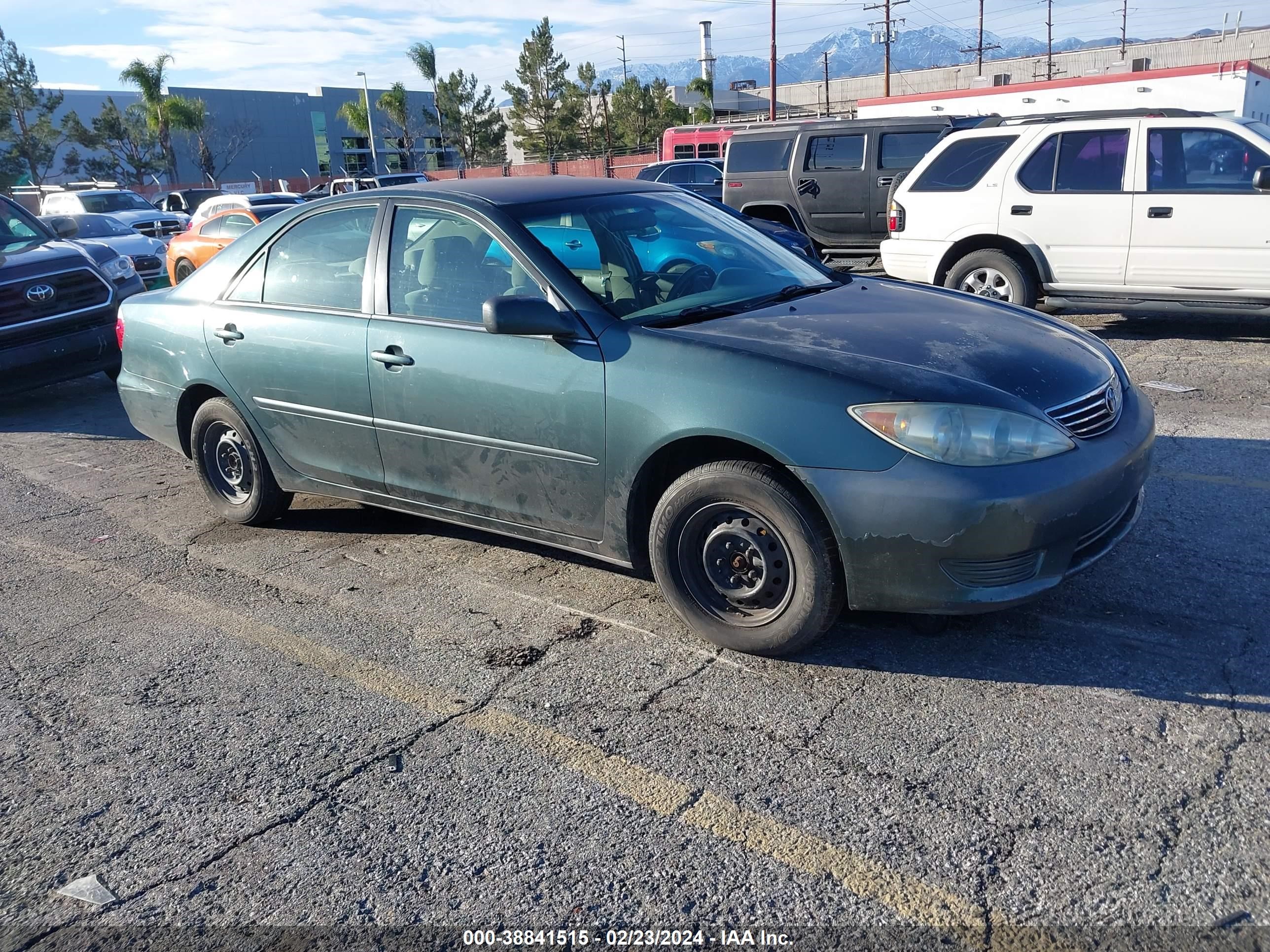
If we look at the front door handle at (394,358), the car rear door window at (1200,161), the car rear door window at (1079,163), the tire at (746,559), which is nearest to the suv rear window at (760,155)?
the car rear door window at (1079,163)

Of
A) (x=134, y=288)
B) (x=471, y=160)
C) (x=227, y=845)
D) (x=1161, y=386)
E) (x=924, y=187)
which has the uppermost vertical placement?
(x=471, y=160)

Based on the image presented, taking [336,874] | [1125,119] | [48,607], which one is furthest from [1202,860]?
[1125,119]

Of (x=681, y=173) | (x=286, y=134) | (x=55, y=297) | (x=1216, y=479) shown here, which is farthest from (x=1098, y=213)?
(x=286, y=134)

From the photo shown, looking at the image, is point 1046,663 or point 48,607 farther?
point 48,607

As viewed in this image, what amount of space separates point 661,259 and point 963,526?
1.81 meters

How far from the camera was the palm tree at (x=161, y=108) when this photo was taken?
48.5 meters

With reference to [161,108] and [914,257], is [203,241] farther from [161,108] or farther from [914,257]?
[161,108]

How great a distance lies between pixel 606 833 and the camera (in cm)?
275

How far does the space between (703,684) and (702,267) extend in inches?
70.7

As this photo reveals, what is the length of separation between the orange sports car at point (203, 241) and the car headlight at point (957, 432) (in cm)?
1280

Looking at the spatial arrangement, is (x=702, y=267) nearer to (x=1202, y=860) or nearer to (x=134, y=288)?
(x=1202, y=860)

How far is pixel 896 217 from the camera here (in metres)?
9.78

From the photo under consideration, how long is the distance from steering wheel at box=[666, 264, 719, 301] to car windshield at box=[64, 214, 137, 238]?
16.1 m

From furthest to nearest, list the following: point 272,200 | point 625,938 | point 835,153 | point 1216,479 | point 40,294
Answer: point 272,200 < point 835,153 < point 40,294 < point 1216,479 < point 625,938
